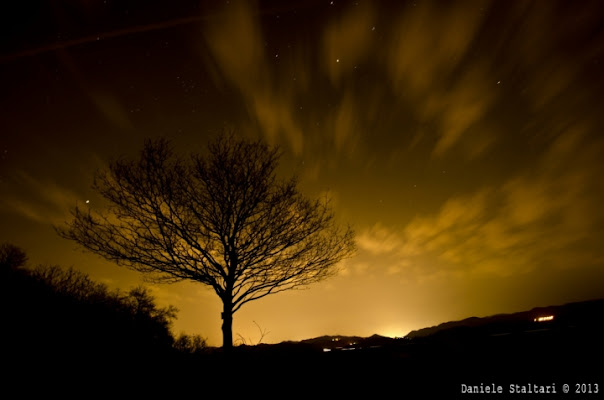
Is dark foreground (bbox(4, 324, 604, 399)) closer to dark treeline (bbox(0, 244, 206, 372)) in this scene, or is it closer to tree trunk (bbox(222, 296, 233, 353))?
dark treeline (bbox(0, 244, 206, 372))

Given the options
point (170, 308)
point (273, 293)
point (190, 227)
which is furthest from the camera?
point (170, 308)

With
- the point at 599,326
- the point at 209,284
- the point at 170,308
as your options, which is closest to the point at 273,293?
the point at 209,284

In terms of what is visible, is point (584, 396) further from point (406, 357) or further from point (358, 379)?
point (358, 379)

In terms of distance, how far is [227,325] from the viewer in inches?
375

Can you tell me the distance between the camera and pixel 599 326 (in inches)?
144

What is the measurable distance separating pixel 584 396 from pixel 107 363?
7.52 m

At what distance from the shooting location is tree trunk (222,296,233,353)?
30.6 feet

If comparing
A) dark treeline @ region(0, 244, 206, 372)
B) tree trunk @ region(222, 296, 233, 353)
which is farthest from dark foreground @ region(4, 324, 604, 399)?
tree trunk @ region(222, 296, 233, 353)

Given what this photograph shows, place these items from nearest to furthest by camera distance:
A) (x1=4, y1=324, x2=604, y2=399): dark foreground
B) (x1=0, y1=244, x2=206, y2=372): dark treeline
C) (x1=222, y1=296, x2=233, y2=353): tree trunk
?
(x1=4, y1=324, x2=604, y2=399): dark foreground < (x1=0, y1=244, x2=206, y2=372): dark treeline < (x1=222, y1=296, x2=233, y2=353): tree trunk

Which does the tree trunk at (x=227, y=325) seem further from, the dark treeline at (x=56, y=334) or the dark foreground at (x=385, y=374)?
the dark foreground at (x=385, y=374)

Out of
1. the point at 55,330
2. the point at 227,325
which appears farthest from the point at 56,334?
the point at 227,325

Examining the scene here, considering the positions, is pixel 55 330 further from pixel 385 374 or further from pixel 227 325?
pixel 385 374

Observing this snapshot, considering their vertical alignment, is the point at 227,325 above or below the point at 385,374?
below

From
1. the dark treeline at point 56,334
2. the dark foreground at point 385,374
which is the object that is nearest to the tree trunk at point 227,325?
the dark treeline at point 56,334
